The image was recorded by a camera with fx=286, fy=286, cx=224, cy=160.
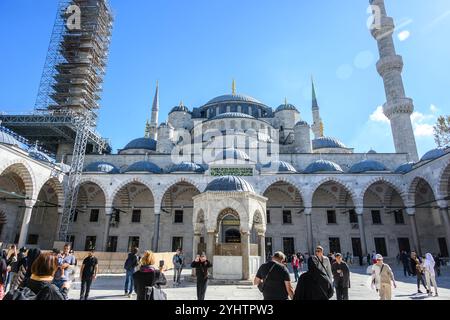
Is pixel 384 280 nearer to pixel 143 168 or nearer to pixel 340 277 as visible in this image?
pixel 340 277

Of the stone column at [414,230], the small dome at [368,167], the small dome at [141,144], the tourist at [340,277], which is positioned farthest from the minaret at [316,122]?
the tourist at [340,277]

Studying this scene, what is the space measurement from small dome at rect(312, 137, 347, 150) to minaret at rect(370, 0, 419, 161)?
4167 millimetres

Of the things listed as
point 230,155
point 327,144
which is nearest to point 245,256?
point 230,155

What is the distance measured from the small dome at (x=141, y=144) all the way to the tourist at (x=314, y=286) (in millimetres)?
23330

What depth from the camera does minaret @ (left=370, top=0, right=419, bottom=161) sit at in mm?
21484

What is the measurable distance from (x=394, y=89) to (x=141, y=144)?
69.3 feet

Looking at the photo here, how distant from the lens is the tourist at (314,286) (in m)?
2.73

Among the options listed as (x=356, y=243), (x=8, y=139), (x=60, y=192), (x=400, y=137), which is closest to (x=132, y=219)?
(x=60, y=192)

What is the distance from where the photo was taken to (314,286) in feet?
9.05

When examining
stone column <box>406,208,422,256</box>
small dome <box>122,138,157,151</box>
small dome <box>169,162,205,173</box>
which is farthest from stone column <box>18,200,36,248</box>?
stone column <box>406,208,422,256</box>

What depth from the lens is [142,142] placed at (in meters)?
25.2

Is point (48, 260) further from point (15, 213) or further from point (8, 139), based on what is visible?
point (15, 213)

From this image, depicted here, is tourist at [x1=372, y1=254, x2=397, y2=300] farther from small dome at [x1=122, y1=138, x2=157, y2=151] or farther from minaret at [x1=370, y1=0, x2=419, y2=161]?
small dome at [x1=122, y1=138, x2=157, y2=151]
